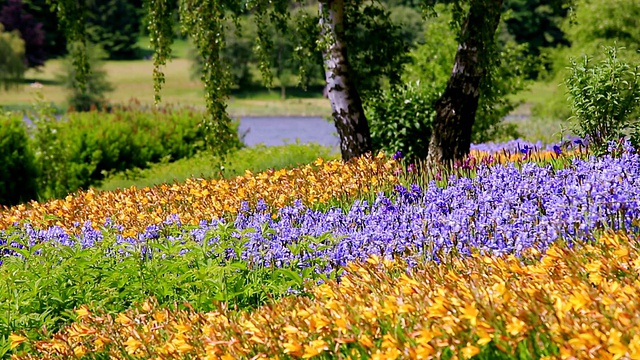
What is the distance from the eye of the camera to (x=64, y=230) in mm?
6625

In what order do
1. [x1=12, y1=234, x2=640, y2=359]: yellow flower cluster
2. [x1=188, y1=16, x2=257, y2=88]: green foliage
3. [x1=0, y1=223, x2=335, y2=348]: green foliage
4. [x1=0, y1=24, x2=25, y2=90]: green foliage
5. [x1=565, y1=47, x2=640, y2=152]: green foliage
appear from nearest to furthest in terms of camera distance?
1. [x1=12, y1=234, x2=640, y2=359]: yellow flower cluster
2. [x1=0, y1=223, x2=335, y2=348]: green foliage
3. [x1=565, y1=47, x2=640, y2=152]: green foliage
4. [x1=0, y1=24, x2=25, y2=90]: green foliage
5. [x1=188, y1=16, x2=257, y2=88]: green foliage

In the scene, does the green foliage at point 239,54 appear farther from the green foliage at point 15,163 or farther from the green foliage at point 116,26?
the green foliage at point 15,163

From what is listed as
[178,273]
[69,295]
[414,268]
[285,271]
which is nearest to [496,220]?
[414,268]

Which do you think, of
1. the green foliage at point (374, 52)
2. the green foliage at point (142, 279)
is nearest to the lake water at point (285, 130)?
the green foliage at point (374, 52)

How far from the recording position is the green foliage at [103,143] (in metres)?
14.2

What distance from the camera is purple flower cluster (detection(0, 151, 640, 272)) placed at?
428cm

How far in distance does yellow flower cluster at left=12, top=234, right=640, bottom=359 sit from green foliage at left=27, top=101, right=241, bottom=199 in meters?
10.7

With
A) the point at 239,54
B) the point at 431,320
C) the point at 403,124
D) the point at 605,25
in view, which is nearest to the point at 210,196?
the point at 431,320

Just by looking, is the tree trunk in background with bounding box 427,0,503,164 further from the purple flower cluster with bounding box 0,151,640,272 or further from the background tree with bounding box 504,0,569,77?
the background tree with bounding box 504,0,569,77

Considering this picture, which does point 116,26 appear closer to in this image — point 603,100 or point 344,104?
point 344,104

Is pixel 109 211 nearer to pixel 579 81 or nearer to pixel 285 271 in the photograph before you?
pixel 285 271

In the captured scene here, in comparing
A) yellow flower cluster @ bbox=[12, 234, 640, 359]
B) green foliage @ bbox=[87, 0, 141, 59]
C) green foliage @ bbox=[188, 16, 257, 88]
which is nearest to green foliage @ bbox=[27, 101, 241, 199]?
yellow flower cluster @ bbox=[12, 234, 640, 359]

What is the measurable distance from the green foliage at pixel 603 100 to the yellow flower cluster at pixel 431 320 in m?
3.21

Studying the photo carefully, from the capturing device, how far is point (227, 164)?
13.4m
